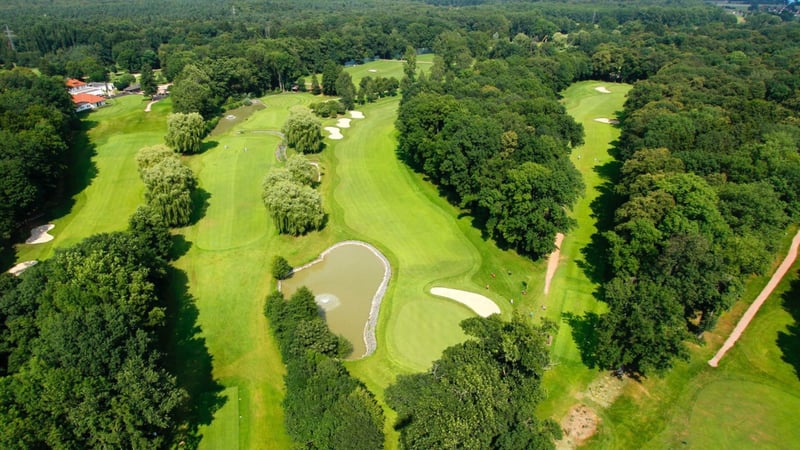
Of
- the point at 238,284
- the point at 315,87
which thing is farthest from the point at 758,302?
the point at 315,87

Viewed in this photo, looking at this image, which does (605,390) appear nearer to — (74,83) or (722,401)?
(722,401)

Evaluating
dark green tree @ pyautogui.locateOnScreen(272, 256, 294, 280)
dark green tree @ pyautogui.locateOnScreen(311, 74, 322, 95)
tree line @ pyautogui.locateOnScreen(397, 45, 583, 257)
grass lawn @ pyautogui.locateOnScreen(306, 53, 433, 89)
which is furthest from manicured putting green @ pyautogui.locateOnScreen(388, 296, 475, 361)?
grass lawn @ pyautogui.locateOnScreen(306, 53, 433, 89)

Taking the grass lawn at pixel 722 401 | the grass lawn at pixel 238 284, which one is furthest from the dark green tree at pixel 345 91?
the grass lawn at pixel 722 401

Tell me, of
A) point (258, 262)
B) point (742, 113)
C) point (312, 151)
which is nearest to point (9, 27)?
point (312, 151)

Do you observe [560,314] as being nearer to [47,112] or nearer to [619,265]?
[619,265]

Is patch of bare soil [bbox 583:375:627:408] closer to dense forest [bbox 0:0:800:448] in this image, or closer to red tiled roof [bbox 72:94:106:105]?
dense forest [bbox 0:0:800:448]

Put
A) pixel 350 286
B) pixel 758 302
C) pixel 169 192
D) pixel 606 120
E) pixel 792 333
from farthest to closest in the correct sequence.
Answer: pixel 606 120, pixel 169 192, pixel 350 286, pixel 758 302, pixel 792 333

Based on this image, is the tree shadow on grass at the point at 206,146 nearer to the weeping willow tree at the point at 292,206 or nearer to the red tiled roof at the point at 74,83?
the weeping willow tree at the point at 292,206
